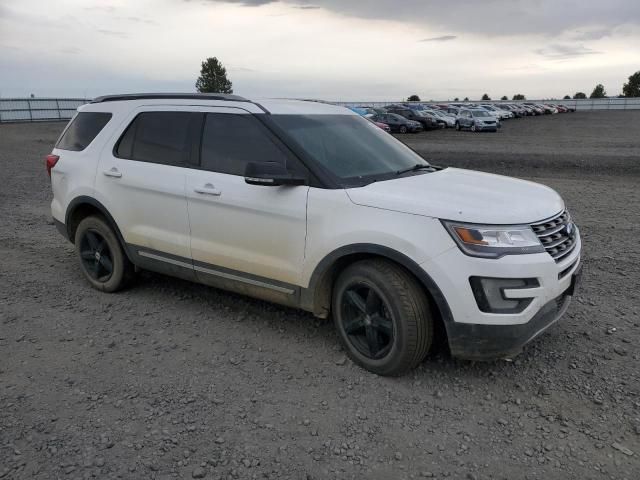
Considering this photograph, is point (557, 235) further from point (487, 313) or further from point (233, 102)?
point (233, 102)

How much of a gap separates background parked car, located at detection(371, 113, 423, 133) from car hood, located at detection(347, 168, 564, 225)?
1189 inches

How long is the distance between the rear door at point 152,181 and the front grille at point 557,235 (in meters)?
2.65

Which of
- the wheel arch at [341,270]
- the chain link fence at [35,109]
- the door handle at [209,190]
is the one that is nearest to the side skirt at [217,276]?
the wheel arch at [341,270]

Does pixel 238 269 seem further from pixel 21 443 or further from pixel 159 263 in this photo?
pixel 21 443

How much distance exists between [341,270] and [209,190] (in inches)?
48.6

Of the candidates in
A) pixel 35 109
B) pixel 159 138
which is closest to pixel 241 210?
pixel 159 138

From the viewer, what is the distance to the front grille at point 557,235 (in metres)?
3.36

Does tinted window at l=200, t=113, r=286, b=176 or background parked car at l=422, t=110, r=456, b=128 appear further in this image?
background parked car at l=422, t=110, r=456, b=128

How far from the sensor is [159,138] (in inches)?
183

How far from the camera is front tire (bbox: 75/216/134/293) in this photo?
509cm

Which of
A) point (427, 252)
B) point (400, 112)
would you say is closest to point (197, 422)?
point (427, 252)

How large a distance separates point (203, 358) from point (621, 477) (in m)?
2.71

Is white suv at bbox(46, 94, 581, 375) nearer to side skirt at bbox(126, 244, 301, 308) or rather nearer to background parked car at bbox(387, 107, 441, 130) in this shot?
side skirt at bbox(126, 244, 301, 308)

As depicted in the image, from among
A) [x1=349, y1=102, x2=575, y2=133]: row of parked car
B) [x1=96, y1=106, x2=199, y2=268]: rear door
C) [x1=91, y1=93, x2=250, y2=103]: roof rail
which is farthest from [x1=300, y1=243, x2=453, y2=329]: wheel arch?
[x1=349, y1=102, x2=575, y2=133]: row of parked car
